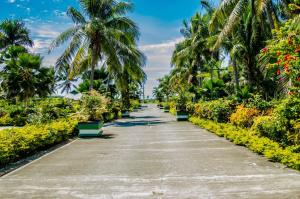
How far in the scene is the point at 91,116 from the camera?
1797 centimetres

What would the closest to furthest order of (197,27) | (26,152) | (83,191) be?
(83,191)
(26,152)
(197,27)

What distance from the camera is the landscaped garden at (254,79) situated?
966 centimetres

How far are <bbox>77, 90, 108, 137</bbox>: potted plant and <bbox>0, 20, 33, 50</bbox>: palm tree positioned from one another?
3119cm

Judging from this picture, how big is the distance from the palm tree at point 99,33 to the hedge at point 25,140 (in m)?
11.5

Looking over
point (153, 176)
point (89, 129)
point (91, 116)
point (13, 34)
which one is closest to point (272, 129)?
Answer: point (153, 176)

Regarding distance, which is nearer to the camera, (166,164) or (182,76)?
(166,164)

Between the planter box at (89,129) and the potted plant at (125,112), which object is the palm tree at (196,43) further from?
Result: the planter box at (89,129)

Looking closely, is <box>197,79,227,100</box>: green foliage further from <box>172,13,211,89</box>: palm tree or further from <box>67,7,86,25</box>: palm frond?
<box>67,7,86,25</box>: palm frond

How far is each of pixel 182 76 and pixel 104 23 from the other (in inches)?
1026

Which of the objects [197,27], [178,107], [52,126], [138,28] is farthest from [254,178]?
[197,27]

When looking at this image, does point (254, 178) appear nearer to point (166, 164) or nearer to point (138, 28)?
point (166, 164)

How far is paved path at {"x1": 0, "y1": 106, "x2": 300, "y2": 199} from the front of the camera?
655cm

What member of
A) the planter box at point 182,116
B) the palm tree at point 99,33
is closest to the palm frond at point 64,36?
the palm tree at point 99,33

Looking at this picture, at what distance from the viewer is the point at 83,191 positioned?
22.3 feet
